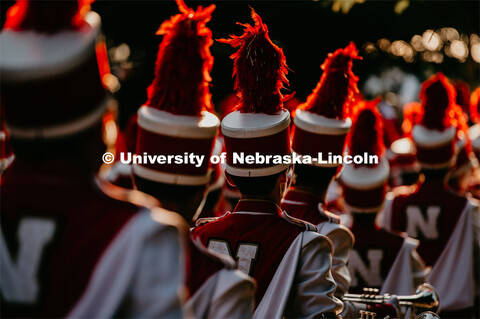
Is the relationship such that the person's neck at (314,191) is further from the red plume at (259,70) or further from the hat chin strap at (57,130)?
the hat chin strap at (57,130)

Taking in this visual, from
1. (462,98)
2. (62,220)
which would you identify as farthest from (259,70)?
(462,98)

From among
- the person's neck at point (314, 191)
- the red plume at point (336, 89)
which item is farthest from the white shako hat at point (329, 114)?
the person's neck at point (314, 191)

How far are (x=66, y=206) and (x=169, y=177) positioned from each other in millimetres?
824

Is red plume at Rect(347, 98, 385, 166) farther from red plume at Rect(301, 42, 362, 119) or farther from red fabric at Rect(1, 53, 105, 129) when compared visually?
red fabric at Rect(1, 53, 105, 129)

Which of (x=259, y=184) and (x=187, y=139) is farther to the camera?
(x=259, y=184)

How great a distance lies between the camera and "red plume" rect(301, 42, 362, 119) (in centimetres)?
471

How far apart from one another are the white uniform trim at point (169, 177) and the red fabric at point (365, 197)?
317 cm

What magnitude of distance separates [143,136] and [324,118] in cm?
206

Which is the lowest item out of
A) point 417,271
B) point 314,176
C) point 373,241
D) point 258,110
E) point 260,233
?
point 417,271

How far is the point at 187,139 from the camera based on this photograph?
110 inches

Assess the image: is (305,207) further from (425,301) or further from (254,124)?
(425,301)

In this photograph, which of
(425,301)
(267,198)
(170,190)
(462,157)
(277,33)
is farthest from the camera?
(277,33)

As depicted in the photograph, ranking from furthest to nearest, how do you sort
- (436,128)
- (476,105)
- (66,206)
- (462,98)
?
(462,98)
(476,105)
(436,128)
(66,206)

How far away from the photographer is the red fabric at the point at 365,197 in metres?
5.80
